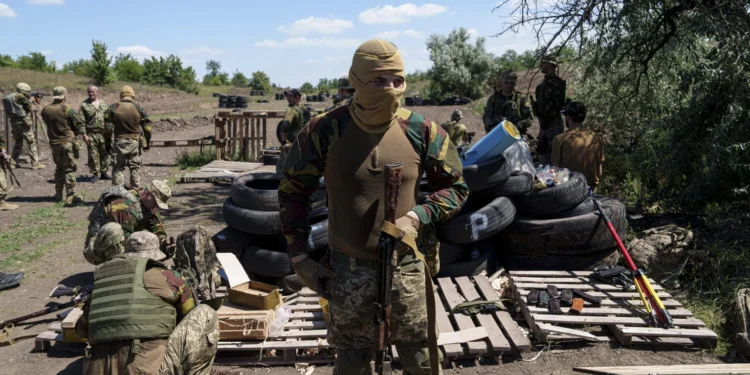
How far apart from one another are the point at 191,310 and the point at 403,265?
162cm

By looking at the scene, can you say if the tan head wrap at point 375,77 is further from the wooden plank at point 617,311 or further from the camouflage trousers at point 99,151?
the camouflage trousers at point 99,151

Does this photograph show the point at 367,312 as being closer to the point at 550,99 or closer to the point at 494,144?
the point at 494,144

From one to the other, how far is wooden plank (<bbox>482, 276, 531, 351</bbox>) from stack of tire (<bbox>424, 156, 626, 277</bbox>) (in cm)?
27

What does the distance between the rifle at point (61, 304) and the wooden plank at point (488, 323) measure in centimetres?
328

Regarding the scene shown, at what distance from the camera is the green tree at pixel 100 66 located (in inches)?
1313

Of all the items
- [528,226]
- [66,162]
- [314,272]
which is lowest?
[66,162]

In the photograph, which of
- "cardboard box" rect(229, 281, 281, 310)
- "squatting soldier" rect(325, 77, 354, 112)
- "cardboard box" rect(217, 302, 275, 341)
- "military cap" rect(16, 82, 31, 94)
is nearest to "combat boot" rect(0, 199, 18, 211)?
"military cap" rect(16, 82, 31, 94)

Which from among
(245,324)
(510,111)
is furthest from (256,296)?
(510,111)

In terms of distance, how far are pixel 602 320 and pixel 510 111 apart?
5.32 m

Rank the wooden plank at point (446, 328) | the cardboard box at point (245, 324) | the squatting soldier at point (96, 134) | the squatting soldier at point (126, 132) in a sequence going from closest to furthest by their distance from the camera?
1. the wooden plank at point (446, 328)
2. the cardboard box at point (245, 324)
3. the squatting soldier at point (126, 132)
4. the squatting soldier at point (96, 134)

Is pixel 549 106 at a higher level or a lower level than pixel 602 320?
higher

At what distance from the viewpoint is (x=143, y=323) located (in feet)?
10.9

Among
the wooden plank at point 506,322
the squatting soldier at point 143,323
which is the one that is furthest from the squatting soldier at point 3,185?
the wooden plank at point 506,322

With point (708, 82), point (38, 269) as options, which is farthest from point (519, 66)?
point (38, 269)
